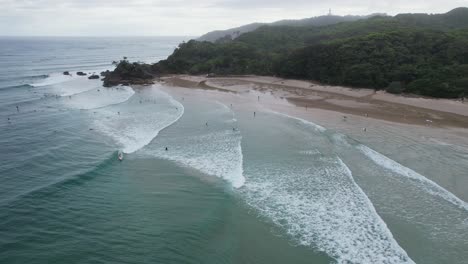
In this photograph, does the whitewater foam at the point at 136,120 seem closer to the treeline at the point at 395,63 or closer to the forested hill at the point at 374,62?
the forested hill at the point at 374,62

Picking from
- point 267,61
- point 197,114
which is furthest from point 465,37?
point 197,114

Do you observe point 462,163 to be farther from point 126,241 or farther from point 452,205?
point 126,241

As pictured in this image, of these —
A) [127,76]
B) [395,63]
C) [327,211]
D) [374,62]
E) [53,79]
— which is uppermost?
[374,62]

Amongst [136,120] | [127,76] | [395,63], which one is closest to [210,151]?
[136,120]

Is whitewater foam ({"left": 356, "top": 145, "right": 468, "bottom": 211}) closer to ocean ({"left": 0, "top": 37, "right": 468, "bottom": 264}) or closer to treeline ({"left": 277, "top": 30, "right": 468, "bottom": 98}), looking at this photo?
ocean ({"left": 0, "top": 37, "right": 468, "bottom": 264})

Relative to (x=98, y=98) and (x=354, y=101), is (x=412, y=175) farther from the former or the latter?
(x=98, y=98)

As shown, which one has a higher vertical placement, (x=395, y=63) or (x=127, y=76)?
(x=395, y=63)

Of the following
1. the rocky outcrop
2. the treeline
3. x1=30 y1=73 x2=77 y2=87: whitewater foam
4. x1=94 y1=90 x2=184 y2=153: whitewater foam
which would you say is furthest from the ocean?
the rocky outcrop
